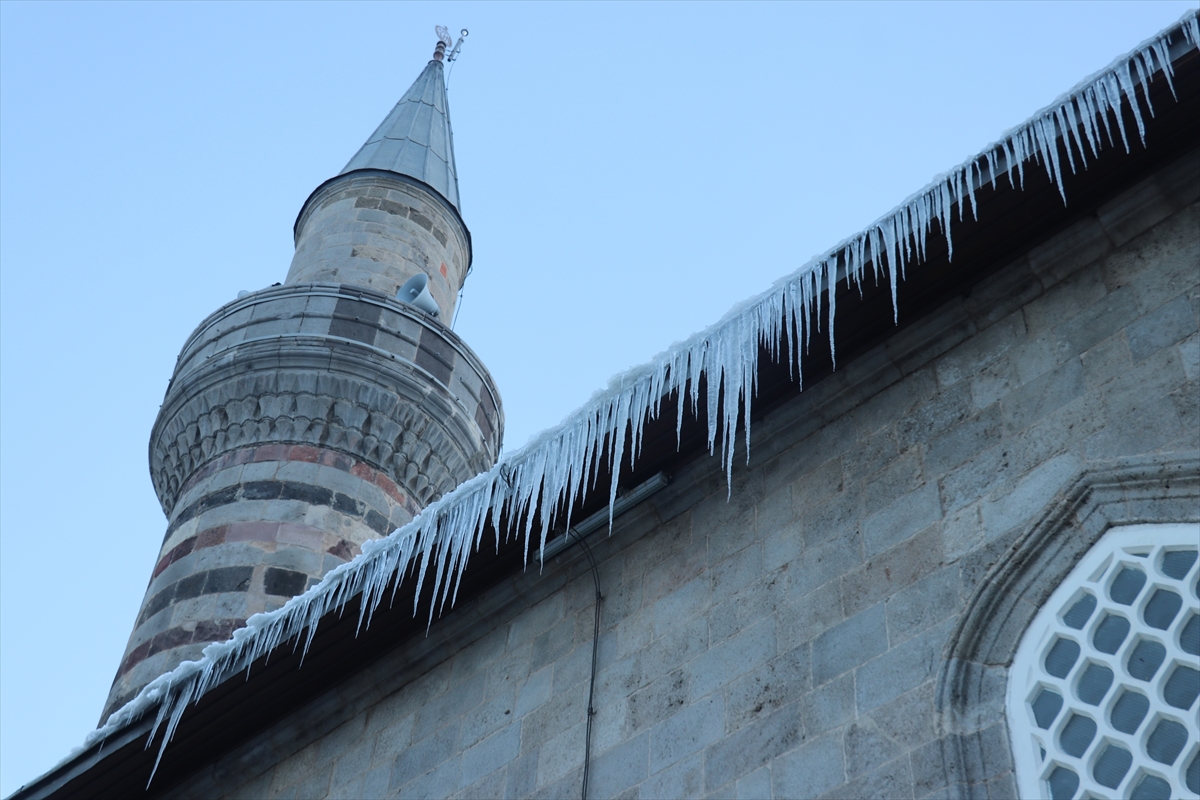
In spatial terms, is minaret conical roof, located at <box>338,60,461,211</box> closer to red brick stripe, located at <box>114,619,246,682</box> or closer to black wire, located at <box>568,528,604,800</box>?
red brick stripe, located at <box>114,619,246,682</box>

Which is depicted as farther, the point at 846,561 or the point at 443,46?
the point at 443,46

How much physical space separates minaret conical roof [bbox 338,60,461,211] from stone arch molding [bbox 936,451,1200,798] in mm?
10737

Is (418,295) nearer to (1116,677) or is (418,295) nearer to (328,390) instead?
(328,390)

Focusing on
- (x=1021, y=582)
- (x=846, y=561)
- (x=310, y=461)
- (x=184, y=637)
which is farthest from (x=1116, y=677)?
(x=310, y=461)

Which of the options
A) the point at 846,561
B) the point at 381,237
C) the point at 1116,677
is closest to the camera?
the point at 1116,677

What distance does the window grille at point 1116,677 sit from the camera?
483cm

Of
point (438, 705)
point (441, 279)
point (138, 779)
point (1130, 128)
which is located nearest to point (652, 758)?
point (438, 705)

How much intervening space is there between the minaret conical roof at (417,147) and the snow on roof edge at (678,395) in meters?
8.15

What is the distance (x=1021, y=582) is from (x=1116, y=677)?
0.50 metres

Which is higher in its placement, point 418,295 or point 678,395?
point 418,295

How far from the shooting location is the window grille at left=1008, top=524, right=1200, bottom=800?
190 inches

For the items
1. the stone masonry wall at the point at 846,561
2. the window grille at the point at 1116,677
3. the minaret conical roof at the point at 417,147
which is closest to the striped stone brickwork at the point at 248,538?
the minaret conical roof at the point at 417,147

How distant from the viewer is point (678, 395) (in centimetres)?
677

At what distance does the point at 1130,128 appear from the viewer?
19.7 ft
